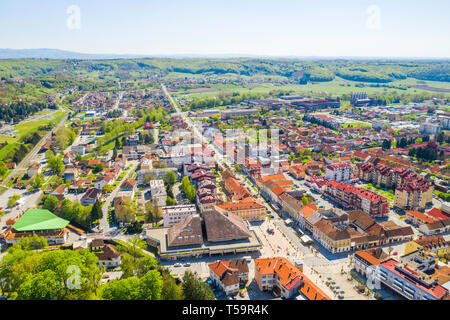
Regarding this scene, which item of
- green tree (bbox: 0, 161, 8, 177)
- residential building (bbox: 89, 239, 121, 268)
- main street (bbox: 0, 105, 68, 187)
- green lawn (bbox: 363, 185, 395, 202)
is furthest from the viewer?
main street (bbox: 0, 105, 68, 187)

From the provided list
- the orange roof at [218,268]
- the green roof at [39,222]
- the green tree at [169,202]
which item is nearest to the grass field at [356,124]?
the green tree at [169,202]

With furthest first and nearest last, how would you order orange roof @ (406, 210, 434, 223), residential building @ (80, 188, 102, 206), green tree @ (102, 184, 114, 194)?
green tree @ (102, 184, 114, 194) → residential building @ (80, 188, 102, 206) → orange roof @ (406, 210, 434, 223)

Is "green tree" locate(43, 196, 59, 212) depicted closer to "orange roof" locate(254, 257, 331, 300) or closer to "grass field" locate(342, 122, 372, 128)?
"orange roof" locate(254, 257, 331, 300)

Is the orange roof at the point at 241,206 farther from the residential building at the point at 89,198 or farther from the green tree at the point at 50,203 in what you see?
the green tree at the point at 50,203

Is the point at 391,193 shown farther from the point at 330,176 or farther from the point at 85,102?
the point at 85,102

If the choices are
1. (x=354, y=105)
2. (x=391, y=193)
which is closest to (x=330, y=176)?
(x=391, y=193)

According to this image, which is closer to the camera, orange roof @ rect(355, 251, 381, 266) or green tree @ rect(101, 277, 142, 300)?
green tree @ rect(101, 277, 142, 300)

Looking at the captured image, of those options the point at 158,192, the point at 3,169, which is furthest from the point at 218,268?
the point at 3,169

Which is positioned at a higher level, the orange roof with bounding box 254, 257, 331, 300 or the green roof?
the orange roof with bounding box 254, 257, 331, 300

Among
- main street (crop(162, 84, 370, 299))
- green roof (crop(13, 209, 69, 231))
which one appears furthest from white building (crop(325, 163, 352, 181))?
green roof (crop(13, 209, 69, 231))
